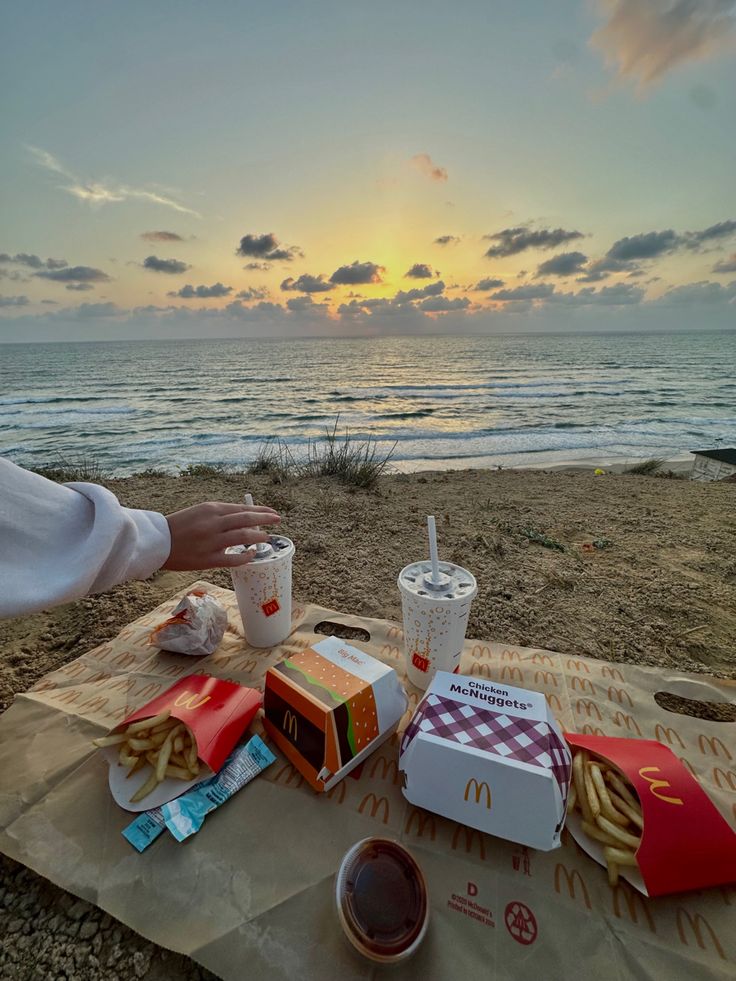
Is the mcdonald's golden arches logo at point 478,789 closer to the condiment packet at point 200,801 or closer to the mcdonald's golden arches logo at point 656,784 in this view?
the mcdonald's golden arches logo at point 656,784

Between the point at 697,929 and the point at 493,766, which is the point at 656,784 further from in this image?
the point at 493,766

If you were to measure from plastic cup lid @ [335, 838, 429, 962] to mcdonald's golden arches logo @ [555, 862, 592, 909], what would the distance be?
376mm

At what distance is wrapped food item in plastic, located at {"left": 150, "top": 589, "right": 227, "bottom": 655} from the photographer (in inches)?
78.0

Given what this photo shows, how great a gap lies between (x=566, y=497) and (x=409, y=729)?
14.0 feet

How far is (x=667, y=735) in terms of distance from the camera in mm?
1601

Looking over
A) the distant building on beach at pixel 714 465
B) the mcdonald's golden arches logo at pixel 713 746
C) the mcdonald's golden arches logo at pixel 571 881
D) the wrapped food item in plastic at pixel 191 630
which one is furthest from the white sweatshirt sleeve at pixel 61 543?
the distant building on beach at pixel 714 465

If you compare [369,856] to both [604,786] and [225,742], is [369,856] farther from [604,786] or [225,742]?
[604,786]

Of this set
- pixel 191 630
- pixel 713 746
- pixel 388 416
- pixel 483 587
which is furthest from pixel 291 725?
pixel 388 416

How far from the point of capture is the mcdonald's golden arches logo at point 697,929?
1.03 metres

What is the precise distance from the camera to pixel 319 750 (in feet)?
4.41

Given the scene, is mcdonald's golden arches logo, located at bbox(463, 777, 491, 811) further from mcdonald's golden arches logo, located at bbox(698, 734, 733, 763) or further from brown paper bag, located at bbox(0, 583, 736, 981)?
mcdonald's golden arches logo, located at bbox(698, 734, 733, 763)

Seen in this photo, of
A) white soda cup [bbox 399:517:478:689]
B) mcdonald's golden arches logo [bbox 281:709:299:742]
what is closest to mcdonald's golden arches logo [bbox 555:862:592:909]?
white soda cup [bbox 399:517:478:689]

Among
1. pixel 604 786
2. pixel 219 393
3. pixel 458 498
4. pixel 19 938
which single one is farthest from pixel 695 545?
pixel 219 393

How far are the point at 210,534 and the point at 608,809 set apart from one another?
1437 millimetres
